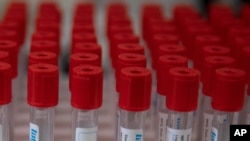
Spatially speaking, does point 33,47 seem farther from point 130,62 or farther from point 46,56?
point 130,62

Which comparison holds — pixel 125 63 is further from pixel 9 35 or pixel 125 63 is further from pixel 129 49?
pixel 9 35

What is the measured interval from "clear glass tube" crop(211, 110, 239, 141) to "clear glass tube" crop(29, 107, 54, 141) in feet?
0.72

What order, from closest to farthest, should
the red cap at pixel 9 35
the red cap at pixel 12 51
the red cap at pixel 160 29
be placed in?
the red cap at pixel 12 51
the red cap at pixel 9 35
the red cap at pixel 160 29

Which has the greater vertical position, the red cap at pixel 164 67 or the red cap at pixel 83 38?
the red cap at pixel 83 38

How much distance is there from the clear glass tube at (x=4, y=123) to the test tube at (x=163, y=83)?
211 mm

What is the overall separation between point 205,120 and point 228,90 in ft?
0.29

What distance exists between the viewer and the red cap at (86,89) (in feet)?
2.02

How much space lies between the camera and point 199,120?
750 millimetres

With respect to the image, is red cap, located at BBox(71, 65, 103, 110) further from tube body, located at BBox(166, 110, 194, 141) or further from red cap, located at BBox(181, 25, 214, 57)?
red cap, located at BBox(181, 25, 214, 57)

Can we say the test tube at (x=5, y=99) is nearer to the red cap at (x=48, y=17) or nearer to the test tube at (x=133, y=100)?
the test tube at (x=133, y=100)

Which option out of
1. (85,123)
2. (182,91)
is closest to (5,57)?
(85,123)

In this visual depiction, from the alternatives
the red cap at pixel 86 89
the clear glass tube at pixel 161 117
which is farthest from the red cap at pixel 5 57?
the clear glass tube at pixel 161 117

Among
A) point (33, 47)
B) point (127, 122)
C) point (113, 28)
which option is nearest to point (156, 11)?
point (113, 28)

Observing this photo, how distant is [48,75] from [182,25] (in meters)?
0.48
